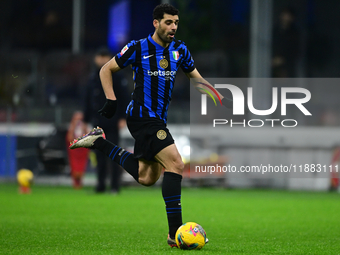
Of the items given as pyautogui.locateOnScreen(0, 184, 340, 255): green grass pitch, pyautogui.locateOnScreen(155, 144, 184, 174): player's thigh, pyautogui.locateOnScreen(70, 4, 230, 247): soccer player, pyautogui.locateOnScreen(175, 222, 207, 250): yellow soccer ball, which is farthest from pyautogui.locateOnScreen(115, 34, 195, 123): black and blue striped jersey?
pyautogui.locateOnScreen(0, 184, 340, 255): green grass pitch

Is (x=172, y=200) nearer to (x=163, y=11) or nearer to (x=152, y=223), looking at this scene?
(x=163, y=11)

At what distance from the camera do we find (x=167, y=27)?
14.4 feet

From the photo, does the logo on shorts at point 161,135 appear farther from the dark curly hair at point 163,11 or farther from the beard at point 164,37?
the dark curly hair at point 163,11

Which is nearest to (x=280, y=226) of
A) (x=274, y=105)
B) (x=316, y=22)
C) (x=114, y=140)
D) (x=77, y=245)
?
(x=77, y=245)

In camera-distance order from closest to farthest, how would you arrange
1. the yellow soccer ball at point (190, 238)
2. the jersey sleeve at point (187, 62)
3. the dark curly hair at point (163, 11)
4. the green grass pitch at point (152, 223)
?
the yellow soccer ball at point (190, 238) → the green grass pitch at point (152, 223) → the dark curly hair at point (163, 11) → the jersey sleeve at point (187, 62)

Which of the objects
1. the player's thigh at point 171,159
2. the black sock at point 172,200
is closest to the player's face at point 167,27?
the player's thigh at point 171,159

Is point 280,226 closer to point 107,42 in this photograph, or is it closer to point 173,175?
point 173,175

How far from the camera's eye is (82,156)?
36.4ft

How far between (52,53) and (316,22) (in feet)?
21.6

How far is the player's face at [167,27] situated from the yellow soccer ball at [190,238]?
1.44 m

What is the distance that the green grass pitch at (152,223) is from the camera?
4.20 m

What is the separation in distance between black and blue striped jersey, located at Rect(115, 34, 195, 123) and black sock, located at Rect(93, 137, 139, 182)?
0.47m

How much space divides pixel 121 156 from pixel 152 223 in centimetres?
116

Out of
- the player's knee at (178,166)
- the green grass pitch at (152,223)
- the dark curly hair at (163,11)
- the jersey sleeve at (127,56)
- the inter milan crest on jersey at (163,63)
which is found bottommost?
the green grass pitch at (152,223)
